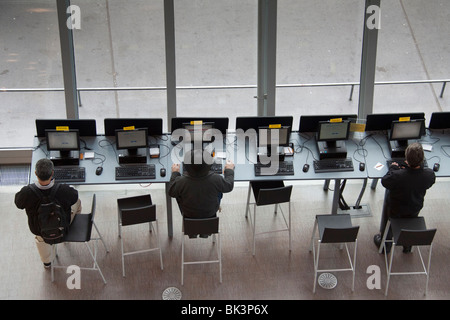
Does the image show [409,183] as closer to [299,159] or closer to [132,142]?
[299,159]

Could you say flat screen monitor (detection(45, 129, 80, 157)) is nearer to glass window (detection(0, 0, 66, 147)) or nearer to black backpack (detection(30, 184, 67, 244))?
black backpack (detection(30, 184, 67, 244))

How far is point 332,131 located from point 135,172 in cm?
197

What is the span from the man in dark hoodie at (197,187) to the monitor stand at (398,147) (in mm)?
1783

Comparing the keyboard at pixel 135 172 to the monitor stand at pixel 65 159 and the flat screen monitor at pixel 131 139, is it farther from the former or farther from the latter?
the monitor stand at pixel 65 159

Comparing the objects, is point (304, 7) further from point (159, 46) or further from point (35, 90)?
point (35, 90)

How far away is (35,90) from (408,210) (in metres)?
4.15

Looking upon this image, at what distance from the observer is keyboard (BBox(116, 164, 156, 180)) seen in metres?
4.92

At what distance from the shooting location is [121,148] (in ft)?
16.8

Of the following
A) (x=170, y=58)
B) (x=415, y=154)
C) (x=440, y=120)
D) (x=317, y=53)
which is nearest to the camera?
(x=415, y=154)

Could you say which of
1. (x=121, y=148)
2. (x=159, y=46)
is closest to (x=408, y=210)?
(x=121, y=148)

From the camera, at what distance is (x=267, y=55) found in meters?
5.76

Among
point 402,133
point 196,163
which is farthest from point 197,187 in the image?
point 402,133

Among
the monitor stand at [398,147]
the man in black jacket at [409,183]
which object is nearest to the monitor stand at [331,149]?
the monitor stand at [398,147]

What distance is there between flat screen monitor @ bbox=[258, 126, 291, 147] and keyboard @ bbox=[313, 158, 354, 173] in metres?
0.39
